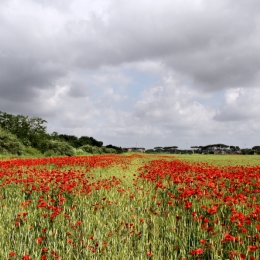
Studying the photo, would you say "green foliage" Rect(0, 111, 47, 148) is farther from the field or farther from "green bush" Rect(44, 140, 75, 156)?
the field

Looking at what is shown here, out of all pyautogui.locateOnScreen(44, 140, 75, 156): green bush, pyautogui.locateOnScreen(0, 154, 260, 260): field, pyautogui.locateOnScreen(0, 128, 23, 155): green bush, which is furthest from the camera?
pyautogui.locateOnScreen(44, 140, 75, 156): green bush

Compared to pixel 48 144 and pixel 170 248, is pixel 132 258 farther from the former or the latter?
pixel 48 144

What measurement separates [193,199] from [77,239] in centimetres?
387

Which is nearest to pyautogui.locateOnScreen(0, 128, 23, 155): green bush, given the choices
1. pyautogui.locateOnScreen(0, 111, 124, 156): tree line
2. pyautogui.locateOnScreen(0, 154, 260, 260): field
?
pyautogui.locateOnScreen(0, 111, 124, 156): tree line

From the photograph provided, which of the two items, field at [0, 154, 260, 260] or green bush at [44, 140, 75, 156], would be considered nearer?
field at [0, 154, 260, 260]

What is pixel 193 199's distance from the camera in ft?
25.7

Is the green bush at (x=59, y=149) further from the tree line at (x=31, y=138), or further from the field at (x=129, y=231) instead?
the field at (x=129, y=231)

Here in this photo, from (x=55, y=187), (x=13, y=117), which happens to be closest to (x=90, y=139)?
(x=13, y=117)

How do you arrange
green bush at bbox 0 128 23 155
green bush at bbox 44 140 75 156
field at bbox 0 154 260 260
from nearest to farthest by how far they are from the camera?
1. field at bbox 0 154 260 260
2. green bush at bbox 0 128 23 155
3. green bush at bbox 44 140 75 156

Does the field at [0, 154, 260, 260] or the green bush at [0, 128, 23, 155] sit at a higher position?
the green bush at [0, 128, 23, 155]

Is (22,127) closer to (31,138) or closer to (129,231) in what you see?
(31,138)

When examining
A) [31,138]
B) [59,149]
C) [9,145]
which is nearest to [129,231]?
[9,145]

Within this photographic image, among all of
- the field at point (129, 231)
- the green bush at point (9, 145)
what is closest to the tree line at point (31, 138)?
the green bush at point (9, 145)

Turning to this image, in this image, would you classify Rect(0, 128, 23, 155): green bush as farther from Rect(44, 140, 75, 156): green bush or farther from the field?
the field
